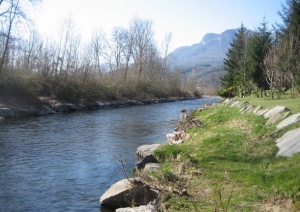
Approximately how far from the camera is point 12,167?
11820mm

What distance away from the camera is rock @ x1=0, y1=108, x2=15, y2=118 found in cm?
2786

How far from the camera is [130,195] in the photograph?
7.81 m

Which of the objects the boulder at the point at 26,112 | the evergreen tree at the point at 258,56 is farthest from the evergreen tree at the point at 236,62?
the boulder at the point at 26,112

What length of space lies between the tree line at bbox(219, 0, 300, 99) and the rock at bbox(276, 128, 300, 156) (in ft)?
42.9

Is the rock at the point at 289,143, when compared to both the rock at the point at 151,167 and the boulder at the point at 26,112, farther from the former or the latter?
the boulder at the point at 26,112

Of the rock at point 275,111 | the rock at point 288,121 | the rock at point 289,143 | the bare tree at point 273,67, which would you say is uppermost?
the bare tree at point 273,67

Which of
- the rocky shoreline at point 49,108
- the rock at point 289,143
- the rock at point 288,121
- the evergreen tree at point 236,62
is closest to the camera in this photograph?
the rock at point 289,143

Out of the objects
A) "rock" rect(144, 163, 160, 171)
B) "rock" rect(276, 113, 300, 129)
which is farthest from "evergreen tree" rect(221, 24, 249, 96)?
"rock" rect(144, 163, 160, 171)

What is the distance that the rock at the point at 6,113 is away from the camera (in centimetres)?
2786

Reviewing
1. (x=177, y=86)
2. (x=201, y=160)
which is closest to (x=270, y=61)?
(x=201, y=160)

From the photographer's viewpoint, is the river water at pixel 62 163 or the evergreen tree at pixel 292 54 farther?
the evergreen tree at pixel 292 54

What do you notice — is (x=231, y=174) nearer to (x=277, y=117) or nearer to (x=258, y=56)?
(x=277, y=117)

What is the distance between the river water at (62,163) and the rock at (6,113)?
6.30 m

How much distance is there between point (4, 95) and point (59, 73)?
36.3ft
